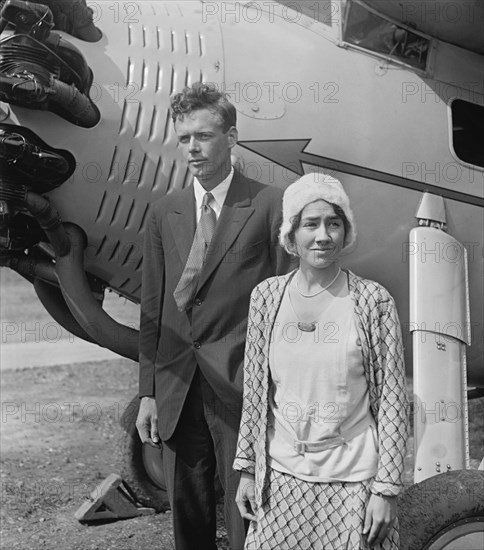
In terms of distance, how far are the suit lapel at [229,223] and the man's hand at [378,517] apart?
0.98 metres

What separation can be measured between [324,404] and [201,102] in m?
1.11

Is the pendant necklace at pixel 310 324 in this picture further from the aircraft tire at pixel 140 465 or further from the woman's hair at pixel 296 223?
the aircraft tire at pixel 140 465

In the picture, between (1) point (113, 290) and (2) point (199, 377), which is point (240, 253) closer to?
(2) point (199, 377)

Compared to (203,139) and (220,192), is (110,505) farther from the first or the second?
(203,139)

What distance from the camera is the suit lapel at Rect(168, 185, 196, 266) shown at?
285 centimetres

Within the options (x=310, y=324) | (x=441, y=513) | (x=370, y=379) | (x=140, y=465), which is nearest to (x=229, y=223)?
(x=310, y=324)

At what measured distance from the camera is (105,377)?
956cm

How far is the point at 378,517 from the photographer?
7.10 feet

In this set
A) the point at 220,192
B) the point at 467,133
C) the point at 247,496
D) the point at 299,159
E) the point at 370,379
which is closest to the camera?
the point at 370,379

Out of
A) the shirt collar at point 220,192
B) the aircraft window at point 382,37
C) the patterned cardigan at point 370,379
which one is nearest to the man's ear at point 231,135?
the shirt collar at point 220,192

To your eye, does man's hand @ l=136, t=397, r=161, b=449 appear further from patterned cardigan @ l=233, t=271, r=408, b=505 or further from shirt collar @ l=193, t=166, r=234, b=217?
shirt collar @ l=193, t=166, r=234, b=217

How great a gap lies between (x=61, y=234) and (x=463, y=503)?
1.82 m

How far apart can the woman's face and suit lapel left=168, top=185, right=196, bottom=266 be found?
0.63m

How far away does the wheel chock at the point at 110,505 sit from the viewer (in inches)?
183
